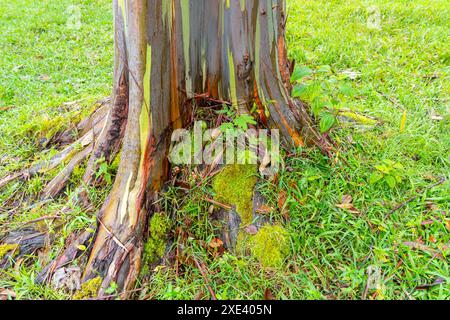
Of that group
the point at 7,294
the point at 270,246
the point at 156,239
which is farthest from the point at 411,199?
the point at 7,294

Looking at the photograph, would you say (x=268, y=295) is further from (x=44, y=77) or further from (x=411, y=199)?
(x=44, y=77)

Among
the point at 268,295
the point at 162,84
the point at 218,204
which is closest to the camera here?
the point at 268,295

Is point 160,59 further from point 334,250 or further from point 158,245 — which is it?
point 334,250

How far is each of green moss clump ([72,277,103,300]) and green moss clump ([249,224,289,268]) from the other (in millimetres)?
866

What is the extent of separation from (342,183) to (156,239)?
124cm

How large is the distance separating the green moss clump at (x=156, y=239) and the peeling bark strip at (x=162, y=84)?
5 centimetres

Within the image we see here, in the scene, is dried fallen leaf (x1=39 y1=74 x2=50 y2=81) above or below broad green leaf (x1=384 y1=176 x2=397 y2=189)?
above

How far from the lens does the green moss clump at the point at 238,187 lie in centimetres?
221

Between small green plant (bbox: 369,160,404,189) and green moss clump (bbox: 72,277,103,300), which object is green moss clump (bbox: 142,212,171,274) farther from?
small green plant (bbox: 369,160,404,189)

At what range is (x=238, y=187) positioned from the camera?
2250mm

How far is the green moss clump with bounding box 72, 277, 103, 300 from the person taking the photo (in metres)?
1.91

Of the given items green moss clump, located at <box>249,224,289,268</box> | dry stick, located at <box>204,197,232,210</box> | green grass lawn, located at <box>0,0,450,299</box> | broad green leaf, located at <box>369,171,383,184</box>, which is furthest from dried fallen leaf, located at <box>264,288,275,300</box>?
broad green leaf, located at <box>369,171,383,184</box>

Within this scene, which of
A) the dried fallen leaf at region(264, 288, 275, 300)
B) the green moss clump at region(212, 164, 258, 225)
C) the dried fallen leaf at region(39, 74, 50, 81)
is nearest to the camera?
the dried fallen leaf at region(264, 288, 275, 300)
